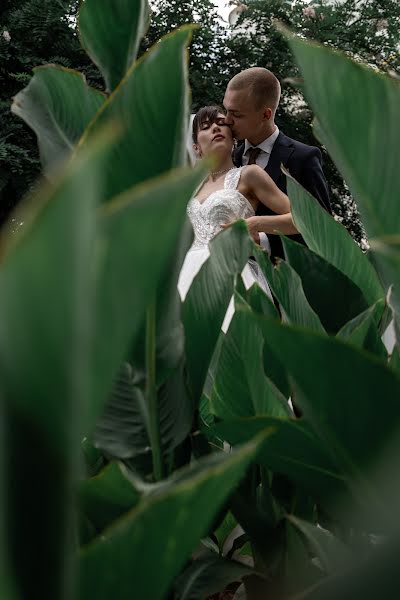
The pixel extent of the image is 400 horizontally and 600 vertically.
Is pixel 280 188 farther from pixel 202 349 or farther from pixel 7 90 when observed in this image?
pixel 7 90

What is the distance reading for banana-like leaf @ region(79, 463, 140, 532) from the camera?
1.17 feet

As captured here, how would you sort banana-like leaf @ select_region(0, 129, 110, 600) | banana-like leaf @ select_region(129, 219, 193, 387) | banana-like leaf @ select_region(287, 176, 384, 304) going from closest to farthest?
1. banana-like leaf @ select_region(0, 129, 110, 600)
2. banana-like leaf @ select_region(129, 219, 193, 387)
3. banana-like leaf @ select_region(287, 176, 384, 304)

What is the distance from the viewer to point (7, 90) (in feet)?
22.6

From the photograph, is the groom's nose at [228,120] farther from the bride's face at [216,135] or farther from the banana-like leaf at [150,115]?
the banana-like leaf at [150,115]

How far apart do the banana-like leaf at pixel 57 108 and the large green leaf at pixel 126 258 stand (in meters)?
0.27

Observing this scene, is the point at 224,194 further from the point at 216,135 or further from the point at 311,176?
the point at 311,176

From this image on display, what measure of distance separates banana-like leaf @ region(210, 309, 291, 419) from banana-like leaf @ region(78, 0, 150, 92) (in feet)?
0.54

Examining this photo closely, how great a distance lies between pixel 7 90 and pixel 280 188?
436cm

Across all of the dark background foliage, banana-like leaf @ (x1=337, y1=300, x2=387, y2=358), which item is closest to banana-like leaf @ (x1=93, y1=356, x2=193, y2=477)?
banana-like leaf @ (x1=337, y1=300, x2=387, y2=358)

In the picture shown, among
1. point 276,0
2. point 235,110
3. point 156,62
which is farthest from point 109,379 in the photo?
point 276,0

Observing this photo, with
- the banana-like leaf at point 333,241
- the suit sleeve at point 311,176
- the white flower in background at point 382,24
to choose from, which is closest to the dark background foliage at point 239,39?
the white flower in background at point 382,24

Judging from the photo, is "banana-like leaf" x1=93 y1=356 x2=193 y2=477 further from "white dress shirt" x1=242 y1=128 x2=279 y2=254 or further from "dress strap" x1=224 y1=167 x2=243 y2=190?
"white dress shirt" x1=242 y1=128 x2=279 y2=254

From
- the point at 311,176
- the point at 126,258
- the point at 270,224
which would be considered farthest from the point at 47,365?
the point at 311,176

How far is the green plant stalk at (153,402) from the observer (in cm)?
38
